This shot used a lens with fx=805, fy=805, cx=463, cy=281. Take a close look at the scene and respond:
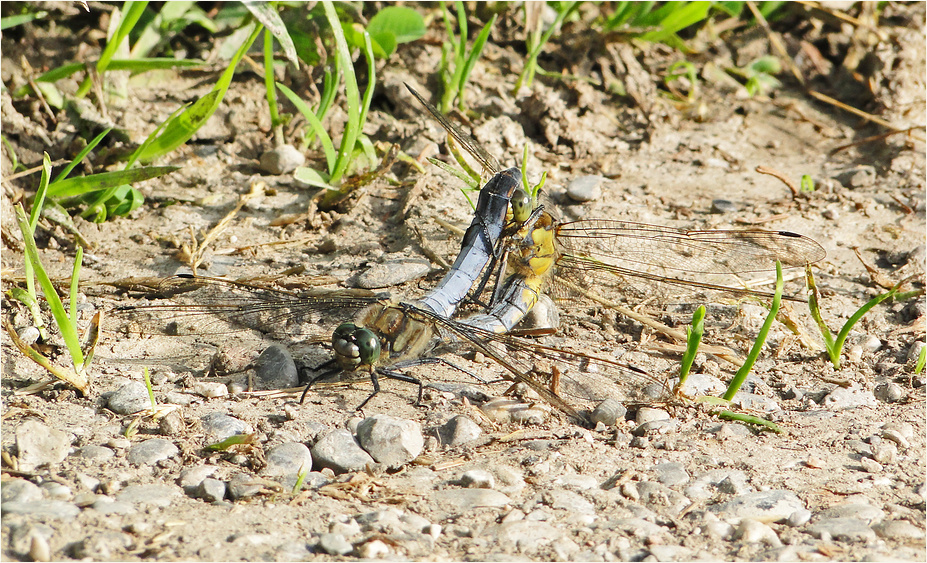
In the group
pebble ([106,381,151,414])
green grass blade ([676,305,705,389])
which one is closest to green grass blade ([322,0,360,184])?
pebble ([106,381,151,414])

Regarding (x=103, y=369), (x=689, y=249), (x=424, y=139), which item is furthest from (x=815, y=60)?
(x=103, y=369)

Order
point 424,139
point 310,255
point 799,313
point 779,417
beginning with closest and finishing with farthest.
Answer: point 779,417 → point 799,313 → point 310,255 → point 424,139

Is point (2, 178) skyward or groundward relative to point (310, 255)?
skyward

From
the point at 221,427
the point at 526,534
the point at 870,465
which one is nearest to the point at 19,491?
the point at 221,427

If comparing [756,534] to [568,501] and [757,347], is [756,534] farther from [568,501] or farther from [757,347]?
[757,347]

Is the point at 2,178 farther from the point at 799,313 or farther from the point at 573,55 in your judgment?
the point at 799,313
